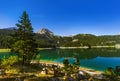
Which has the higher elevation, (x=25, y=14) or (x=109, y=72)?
(x=25, y=14)

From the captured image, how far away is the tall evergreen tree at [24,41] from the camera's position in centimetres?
5398

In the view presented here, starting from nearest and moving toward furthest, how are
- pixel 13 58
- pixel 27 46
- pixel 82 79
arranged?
pixel 82 79
pixel 13 58
pixel 27 46

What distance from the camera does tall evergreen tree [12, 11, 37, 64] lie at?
54.0m

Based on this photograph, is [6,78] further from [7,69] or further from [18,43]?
[18,43]

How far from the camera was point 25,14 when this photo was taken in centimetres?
5694

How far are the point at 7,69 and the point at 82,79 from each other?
16.2 m

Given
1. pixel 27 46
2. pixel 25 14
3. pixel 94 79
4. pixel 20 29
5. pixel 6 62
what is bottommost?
pixel 94 79

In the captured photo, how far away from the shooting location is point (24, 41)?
54.2m

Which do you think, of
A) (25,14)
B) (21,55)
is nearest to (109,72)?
(21,55)

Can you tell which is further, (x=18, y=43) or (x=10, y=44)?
(x=10, y=44)

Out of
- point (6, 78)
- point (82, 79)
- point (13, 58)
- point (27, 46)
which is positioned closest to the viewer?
point (6, 78)

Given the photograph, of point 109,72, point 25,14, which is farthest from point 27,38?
point 109,72

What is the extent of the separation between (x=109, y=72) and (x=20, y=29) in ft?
83.2

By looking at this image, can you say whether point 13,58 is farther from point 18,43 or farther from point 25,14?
point 25,14
